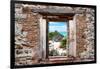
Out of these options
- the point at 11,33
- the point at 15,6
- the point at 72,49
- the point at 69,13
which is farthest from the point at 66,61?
the point at 15,6

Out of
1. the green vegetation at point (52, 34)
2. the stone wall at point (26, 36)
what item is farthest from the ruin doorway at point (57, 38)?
the stone wall at point (26, 36)

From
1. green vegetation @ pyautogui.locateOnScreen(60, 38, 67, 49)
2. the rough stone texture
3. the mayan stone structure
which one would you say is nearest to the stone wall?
the mayan stone structure

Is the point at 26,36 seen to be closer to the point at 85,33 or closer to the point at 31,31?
the point at 31,31

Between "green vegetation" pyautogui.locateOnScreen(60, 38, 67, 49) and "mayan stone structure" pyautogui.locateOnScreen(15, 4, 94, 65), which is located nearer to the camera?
"mayan stone structure" pyautogui.locateOnScreen(15, 4, 94, 65)

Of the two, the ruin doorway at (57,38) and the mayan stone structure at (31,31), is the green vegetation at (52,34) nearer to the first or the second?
the ruin doorway at (57,38)

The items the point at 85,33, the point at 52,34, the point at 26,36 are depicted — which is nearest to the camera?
the point at 26,36

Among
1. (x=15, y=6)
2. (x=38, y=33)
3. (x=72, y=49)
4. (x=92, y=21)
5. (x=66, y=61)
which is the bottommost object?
(x=66, y=61)

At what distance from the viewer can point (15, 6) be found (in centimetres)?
221

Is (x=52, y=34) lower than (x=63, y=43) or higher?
higher

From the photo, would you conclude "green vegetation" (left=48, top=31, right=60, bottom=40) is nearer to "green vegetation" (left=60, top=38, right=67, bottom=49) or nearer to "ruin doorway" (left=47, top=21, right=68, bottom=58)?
"ruin doorway" (left=47, top=21, right=68, bottom=58)

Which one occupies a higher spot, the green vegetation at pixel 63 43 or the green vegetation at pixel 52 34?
the green vegetation at pixel 52 34

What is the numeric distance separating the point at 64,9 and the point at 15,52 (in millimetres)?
806

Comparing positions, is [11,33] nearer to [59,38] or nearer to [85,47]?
[59,38]

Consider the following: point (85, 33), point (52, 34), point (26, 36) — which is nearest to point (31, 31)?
point (26, 36)
